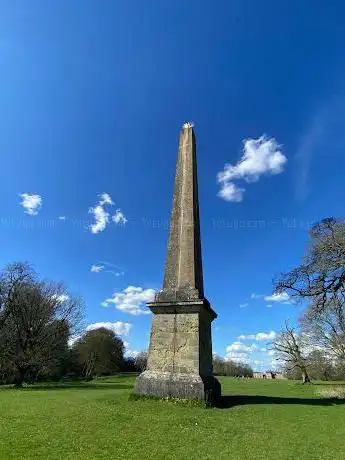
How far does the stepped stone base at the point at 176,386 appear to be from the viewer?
970cm

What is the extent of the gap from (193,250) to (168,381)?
3.92 metres

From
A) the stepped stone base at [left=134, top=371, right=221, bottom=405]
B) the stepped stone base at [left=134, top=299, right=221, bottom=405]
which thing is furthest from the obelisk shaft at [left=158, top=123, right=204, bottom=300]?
the stepped stone base at [left=134, top=371, right=221, bottom=405]

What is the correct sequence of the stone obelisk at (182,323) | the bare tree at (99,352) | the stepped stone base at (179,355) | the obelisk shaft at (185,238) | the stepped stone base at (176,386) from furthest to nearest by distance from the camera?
the bare tree at (99,352), the obelisk shaft at (185,238), the stone obelisk at (182,323), the stepped stone base at (179,355), the stepped stone base at (176,386)

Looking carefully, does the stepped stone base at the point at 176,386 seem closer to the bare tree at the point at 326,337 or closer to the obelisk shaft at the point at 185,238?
the obelisk shaft at the point at 185,238

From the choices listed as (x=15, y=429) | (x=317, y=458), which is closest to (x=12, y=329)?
(x=15, y=429)

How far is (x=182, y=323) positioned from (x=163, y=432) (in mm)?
4091

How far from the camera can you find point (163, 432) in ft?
22.1

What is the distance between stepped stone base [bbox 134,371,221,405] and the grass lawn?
0.40 meters

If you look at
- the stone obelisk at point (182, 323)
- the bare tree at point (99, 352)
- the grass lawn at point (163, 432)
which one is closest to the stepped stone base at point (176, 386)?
the stone obelisk at point (182, 323)

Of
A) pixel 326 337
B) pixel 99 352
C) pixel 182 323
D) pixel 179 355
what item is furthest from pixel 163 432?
pixel 99 352

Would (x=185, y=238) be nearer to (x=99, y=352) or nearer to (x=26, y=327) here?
(x=26, y=327)

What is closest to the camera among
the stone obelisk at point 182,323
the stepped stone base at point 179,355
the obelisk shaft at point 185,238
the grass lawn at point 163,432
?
the grass lawn at point 163,432

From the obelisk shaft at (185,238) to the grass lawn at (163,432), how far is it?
3296mm

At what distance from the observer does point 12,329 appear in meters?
30.8
